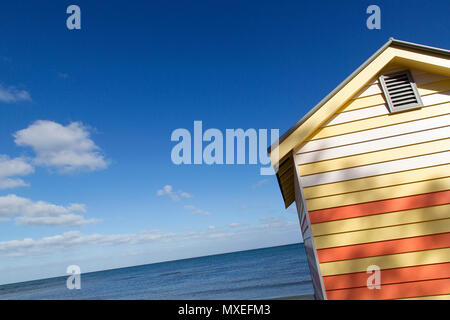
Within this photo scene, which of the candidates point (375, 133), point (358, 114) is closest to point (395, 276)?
point (375, 133)

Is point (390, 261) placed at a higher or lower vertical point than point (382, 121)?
lower

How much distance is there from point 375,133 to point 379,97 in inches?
26.7

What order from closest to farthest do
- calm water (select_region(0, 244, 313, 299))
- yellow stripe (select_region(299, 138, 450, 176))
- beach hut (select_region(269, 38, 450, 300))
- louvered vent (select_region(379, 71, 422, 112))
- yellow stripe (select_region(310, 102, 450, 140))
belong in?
beach hut (select_region(269, 38, 450, 300)), yellow stripe (select_region(299, 138, 450, 176)), yellow stripe (select_region(310, 102, 450, 140)), louvered vent (select_region(379, 71, 422, 112)), calm water (select_region(0, 244, 313, 299))

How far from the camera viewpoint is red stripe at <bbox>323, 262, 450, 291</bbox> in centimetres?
363

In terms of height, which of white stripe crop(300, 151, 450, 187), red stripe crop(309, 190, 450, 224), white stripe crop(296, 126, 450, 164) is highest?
white stripe crop(296, 126, 450, 164)

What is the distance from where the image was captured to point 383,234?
3.81m

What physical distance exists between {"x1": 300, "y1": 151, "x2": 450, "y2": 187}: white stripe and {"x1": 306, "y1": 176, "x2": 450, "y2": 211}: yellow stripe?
10.0 inches

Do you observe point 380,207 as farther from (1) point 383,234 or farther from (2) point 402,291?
(2) point 402,291

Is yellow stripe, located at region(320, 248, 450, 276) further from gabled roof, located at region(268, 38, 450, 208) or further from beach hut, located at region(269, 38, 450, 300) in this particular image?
gabled roof, located at region(268, 38, 450, 208)

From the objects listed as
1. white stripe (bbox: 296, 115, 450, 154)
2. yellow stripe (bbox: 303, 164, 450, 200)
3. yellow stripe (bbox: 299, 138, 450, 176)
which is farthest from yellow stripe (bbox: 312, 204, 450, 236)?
white stripe (bbox: 296, 115, 450, 154)

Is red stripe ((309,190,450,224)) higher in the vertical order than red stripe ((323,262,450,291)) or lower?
higher
